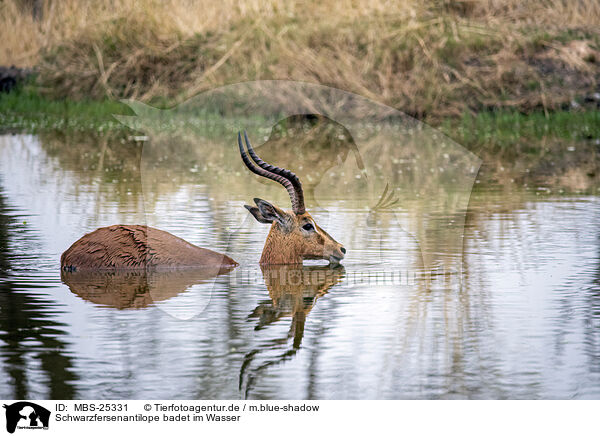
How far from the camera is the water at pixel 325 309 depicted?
23.7ft

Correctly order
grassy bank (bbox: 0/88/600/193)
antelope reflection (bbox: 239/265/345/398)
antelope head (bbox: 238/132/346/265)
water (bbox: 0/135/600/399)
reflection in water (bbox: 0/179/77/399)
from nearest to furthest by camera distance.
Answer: reflection in water (bbox: 0/179/77/399)
water (bbox: 0/135/600/399)
antelope reflection (bbox: 239/265/345/398)
antelope head (bbox: 238/132/346/265)
grassy bank (bbox: 0/88/600/193)

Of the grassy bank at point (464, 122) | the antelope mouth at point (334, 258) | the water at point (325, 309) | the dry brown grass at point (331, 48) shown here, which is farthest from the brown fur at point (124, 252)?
the dry brown grass at point (331, 48)

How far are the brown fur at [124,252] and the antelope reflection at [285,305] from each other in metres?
0.84

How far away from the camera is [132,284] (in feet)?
33.7

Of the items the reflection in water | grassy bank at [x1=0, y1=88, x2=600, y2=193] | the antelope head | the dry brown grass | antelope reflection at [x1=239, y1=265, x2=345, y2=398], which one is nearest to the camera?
the reflection in water

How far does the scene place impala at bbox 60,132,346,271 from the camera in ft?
35.4

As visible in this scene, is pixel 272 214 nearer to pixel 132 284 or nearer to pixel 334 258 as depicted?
pixel 334 258

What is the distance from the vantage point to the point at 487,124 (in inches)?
1038

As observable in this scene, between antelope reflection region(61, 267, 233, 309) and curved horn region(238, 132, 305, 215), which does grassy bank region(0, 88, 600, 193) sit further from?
antelope reflection region(61, 267, 233, 309)

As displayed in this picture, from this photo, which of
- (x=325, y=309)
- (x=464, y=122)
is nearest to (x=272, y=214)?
(x=325, y=309)

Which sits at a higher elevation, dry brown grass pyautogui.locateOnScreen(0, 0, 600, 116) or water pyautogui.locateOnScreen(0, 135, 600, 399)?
dry brown grass pyautogui.locateOnScreen(0, 0, 600, 116)
